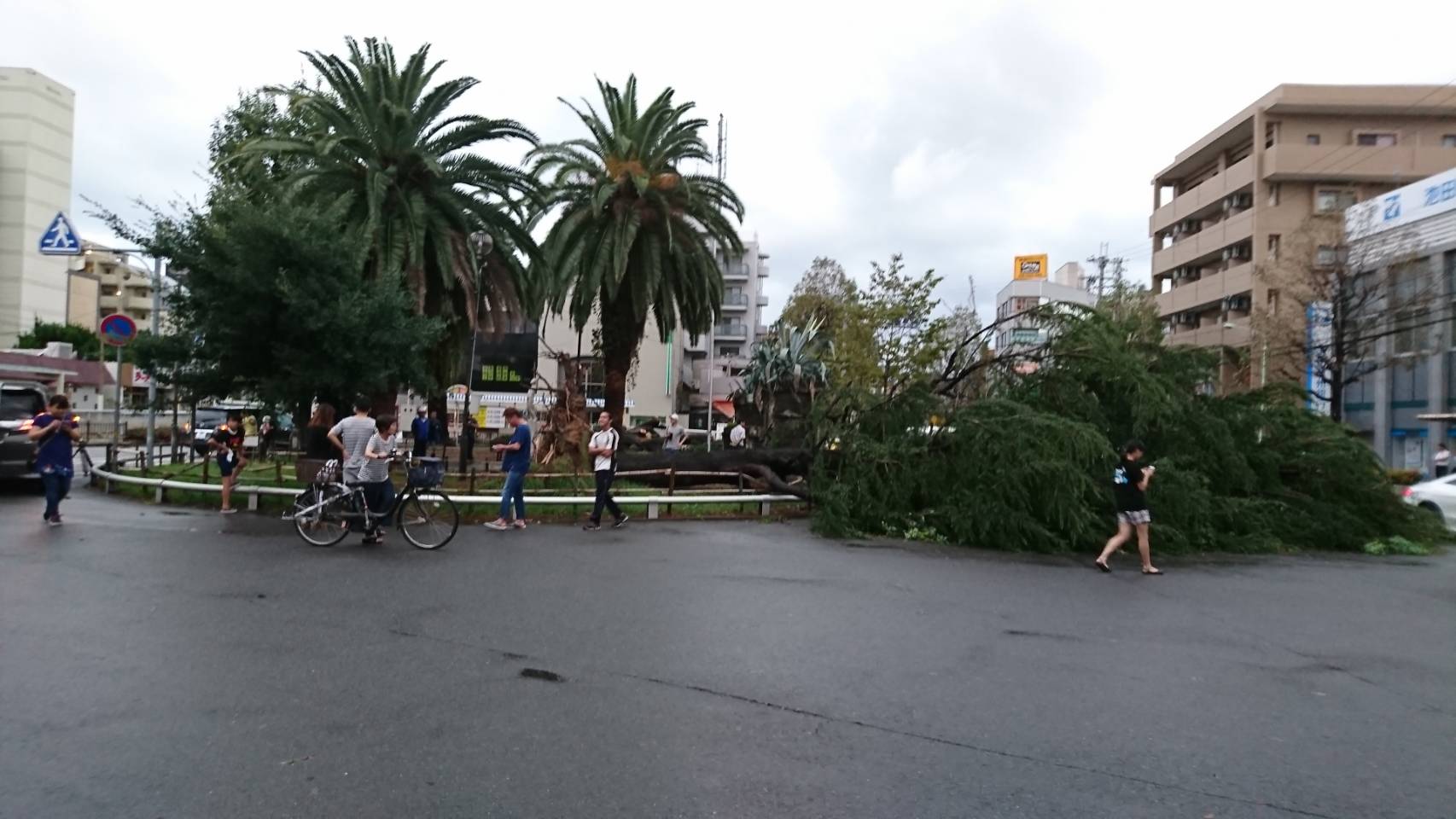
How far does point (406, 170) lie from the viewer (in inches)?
800

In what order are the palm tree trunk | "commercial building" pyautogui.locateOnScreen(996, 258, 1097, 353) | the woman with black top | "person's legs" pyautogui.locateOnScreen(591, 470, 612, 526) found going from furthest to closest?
"commercial building" pyautogui.locateOnScreen(996, 258, 1097, 353), the palm tree trunk, the woman with black top, "person's legs" pyautogui.locateOnScreen(591, 470, 612, 526)

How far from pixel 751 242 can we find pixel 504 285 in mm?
69803

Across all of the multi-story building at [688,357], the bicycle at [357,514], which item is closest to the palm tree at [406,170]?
the bicycle at [357,514]

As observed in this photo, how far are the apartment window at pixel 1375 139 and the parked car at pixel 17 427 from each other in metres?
51.1

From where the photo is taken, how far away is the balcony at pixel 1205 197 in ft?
152

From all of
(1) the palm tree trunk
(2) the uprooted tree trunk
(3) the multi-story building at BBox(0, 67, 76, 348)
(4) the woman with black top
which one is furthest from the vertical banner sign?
(3) the multi-story building at BBox(0, 67, 76, 348)

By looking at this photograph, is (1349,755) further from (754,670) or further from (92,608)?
(92,608)

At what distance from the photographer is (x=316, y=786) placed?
4230 millimetres

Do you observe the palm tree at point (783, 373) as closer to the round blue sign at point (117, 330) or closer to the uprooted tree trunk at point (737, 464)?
the uprooted tree trunk at point (737, 464)

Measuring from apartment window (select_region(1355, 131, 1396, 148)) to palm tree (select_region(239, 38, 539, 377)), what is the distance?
41.1 meters

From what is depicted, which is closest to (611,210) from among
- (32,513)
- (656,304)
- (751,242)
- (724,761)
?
(656,304)

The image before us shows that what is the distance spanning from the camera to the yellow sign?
9919 centimetres

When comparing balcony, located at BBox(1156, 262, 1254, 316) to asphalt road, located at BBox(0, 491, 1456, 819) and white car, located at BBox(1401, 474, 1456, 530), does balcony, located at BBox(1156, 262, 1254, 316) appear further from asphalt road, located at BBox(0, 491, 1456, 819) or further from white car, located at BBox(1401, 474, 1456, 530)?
asphalt road, located at BBox(0, 491, 1456, 819)

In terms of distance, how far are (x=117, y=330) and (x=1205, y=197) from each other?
1937 inches
